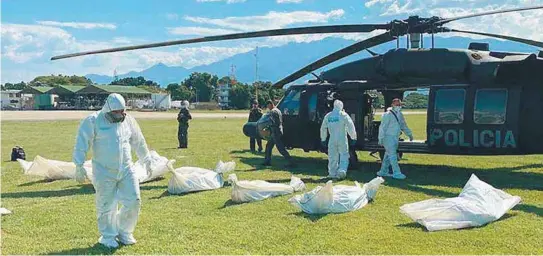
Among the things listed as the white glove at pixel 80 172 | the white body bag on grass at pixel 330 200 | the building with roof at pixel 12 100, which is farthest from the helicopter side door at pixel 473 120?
the building with roof at pixel 12 100

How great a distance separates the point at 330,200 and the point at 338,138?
3637mm

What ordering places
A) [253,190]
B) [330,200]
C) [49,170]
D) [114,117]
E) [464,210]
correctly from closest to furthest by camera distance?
[114,117]
[464,210]
[330,200]
[253,190]
[49,170]

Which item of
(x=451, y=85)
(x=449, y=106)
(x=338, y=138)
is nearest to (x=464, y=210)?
(x=338, y=138)

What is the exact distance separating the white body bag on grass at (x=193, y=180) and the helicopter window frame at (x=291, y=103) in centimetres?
410

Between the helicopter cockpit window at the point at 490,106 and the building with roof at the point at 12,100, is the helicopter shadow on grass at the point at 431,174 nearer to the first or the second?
the helicopter cockpit window at the point at 490,106

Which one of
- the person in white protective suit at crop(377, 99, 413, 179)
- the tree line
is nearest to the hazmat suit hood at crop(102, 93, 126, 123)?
the person in white protective suit at crop(377, 99, 413, 179)

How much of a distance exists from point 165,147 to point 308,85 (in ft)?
24.5

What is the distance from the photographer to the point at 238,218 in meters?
7.54

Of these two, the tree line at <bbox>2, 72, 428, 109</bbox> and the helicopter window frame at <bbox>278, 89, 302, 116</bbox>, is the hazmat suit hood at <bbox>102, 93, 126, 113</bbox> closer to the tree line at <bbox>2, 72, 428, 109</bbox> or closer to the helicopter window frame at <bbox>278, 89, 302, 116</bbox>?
the helicopter window frame at <bbox>278, 89, 302, 116</bbox>

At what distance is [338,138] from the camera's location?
36.5 feet

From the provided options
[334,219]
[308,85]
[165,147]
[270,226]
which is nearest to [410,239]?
[334,219]

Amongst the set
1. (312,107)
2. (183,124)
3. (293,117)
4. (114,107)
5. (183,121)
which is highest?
(114,107)

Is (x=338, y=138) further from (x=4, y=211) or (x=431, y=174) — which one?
(x=4, y=211)

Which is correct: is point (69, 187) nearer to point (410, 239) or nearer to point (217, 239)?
point (217, 239)
